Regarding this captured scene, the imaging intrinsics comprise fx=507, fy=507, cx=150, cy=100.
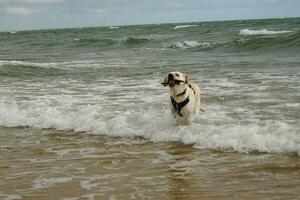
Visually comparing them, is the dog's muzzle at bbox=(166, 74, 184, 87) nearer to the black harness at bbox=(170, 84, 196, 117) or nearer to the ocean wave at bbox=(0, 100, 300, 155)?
the black harness at bbox=(170, 84, 196, 117)

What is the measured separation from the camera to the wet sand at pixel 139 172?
5078 mm

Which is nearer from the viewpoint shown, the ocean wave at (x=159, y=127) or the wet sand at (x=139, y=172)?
the wet sand at (x=139, y=172)

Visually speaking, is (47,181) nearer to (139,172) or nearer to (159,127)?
(139,172)

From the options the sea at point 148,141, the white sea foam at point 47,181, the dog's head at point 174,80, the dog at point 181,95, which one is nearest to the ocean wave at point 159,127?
the sea at point 148,141

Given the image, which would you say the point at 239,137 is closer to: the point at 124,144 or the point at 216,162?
the point at 216,162

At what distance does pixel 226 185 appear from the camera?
17.1ft

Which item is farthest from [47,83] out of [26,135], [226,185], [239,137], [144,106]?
→ [226,185]

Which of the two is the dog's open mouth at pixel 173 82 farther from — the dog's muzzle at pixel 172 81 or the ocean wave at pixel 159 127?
the ocean wave at pixel 159 127

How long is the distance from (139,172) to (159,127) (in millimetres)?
2324

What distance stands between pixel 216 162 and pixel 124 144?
1.76 meters

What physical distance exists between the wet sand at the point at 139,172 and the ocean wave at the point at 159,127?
27cm

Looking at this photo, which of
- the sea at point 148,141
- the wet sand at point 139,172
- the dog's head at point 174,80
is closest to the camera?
the wet sand at point 139,172

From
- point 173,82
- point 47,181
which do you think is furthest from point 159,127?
point 47,181

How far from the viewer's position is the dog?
25.4ft
